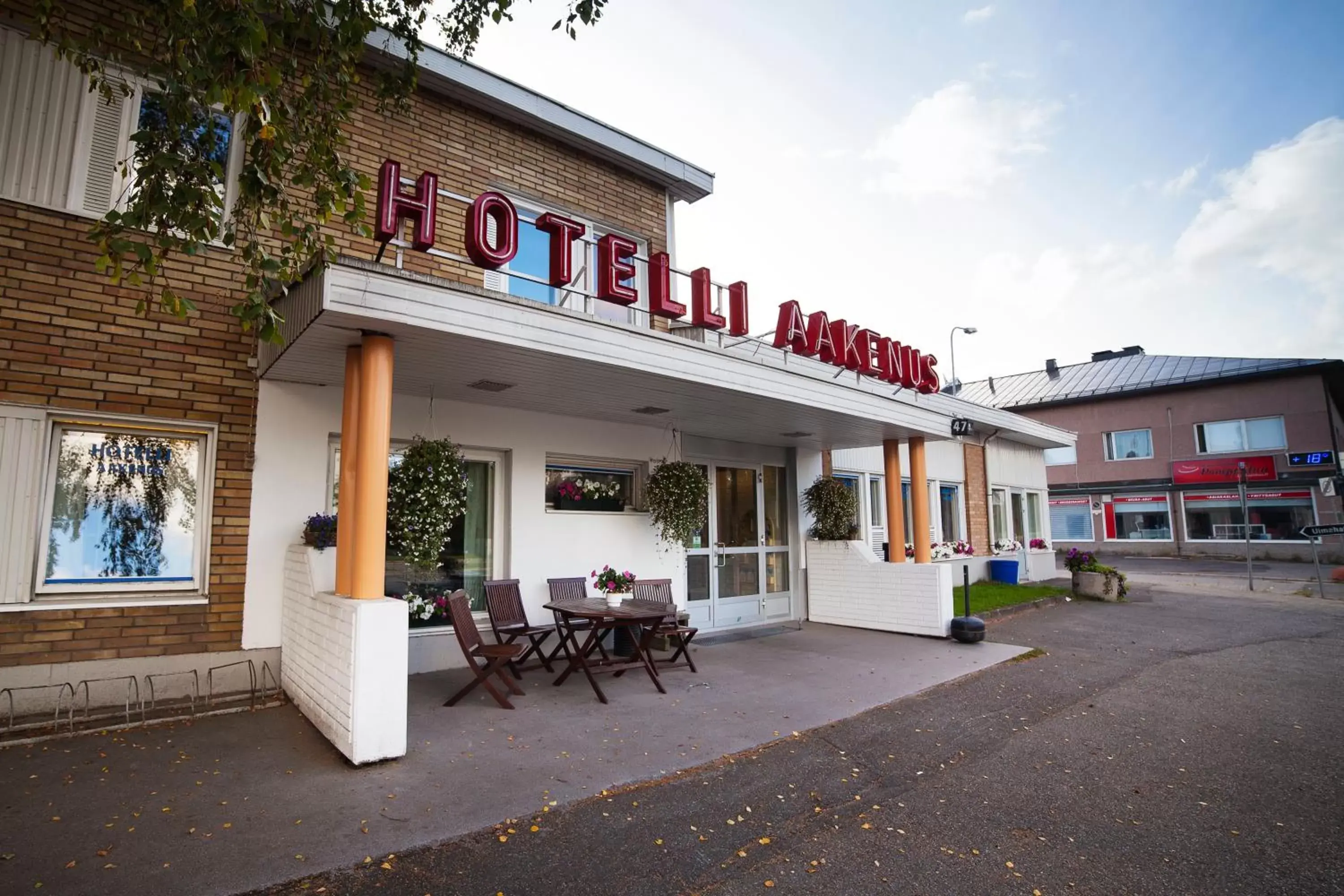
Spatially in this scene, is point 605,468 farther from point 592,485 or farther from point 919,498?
point 919,498

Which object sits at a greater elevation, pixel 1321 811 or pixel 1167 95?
pixel 1167 95

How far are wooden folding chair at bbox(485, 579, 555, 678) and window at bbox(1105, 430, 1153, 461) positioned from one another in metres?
28.7

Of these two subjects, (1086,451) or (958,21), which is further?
(1086,451)

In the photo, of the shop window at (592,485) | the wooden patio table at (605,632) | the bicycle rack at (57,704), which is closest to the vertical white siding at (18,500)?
the bicycle rack at (57,704)

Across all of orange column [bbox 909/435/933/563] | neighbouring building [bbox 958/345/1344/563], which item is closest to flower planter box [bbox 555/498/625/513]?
orange column [bbox 909/435/933/563]

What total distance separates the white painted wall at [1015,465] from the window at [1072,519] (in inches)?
475

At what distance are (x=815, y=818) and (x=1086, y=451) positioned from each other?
30150mm

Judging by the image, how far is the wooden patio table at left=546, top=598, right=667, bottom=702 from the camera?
19.2 ft

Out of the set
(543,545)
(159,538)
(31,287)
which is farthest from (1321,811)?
(31,287)

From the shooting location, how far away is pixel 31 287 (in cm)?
514

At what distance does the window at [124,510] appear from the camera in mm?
5246

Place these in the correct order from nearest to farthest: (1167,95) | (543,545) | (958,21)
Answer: (543,545), (958,21), (1167,95)

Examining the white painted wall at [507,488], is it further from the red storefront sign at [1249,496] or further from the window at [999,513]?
the red storefront sign at [1249,496]

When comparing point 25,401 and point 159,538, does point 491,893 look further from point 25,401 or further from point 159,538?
point 25,401
